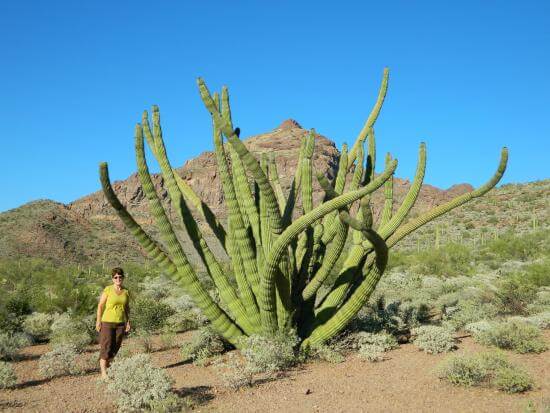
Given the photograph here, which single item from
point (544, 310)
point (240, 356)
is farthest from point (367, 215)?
point (544, 310)

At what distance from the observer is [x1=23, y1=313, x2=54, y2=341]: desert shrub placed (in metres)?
10.9

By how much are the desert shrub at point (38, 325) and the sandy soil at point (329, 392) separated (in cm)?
356

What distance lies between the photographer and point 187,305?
12797 millimetres

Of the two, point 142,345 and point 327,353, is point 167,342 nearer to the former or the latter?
point 142,345

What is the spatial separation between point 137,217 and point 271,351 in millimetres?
54532

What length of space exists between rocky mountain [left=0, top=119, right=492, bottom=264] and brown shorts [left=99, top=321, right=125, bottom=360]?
26.9 meters

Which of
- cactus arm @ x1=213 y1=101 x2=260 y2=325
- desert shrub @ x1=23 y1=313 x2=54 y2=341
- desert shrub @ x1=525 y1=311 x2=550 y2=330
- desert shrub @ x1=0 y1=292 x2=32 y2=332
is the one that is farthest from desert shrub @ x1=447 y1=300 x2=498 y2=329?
desert shrub @ x1=0 y1=292 x2=32 y2=332

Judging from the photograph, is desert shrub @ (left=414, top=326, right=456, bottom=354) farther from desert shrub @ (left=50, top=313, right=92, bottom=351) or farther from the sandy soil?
desert shrub @ (left=50, top=313, right=92, bottom=351)

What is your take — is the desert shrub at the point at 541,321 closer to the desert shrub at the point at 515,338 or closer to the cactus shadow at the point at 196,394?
the desert shrub at the point at 515,338

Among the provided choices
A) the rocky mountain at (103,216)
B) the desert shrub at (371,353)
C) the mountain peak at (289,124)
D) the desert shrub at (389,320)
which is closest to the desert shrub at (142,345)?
the desert shrub at (389,320)

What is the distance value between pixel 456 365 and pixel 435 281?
10677 millimetres

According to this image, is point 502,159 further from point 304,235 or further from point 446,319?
point 446,319

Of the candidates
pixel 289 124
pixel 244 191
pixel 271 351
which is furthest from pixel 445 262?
pixel 289 124

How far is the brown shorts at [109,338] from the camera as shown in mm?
6926
